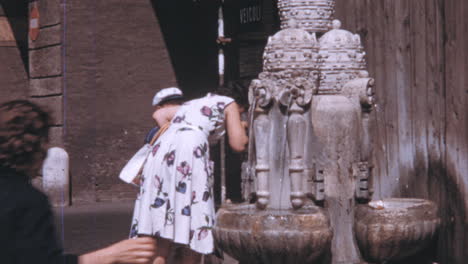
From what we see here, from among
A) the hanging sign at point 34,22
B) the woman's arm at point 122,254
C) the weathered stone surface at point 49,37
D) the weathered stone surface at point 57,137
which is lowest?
the weathered stone surface at point 57,137

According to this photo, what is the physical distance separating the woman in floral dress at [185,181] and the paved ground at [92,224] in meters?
→ 3.07

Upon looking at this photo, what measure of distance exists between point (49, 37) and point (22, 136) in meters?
11.4

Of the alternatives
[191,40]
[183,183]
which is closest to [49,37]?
[191,40]

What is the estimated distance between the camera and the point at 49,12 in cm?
1391

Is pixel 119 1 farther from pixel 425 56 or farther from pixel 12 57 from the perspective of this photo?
pixel 425 56

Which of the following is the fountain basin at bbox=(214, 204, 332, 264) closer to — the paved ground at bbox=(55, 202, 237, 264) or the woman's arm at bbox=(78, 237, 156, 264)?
the woman's arm at bbox=(78, 237, 156, 264)

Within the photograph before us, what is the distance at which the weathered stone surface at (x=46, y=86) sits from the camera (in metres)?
13.7

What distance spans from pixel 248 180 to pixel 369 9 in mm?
2362

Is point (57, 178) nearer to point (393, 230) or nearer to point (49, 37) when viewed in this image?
point (49, 37)

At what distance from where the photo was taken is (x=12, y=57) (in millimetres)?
16141

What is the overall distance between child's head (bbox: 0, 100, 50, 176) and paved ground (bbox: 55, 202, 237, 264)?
18.3 feet

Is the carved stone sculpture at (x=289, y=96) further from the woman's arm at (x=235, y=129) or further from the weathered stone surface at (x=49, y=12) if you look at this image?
the weathered stone surface at (x=49, y=12)

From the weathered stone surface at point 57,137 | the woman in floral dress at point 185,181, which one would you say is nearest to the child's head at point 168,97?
the woman in floral dress at point 185,181

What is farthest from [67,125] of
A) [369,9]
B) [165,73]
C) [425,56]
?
[425,56]
